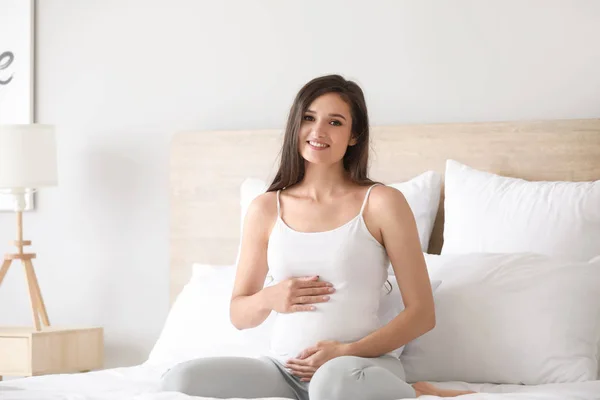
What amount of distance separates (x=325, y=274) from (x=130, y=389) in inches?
20.7

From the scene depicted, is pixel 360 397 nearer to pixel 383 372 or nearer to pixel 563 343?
pixel 383 372

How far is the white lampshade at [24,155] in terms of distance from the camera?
3229 mm

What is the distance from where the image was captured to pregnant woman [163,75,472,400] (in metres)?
1.86

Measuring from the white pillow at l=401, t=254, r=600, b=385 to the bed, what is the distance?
0.14 ft

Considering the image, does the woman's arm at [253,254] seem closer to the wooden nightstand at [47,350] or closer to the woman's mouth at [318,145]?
the woman's mouth at [318,145]

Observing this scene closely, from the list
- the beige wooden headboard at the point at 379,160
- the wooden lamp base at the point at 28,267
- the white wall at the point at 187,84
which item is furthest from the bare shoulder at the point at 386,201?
the wooden lamp base at the point at 28,267

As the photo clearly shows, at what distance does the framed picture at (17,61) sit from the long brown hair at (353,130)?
5.84 ft

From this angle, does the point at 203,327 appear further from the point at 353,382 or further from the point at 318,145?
the point at 353,382

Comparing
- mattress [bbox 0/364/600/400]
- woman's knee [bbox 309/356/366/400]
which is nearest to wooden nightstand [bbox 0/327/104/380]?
mattress [bbox 0/364/600/400]

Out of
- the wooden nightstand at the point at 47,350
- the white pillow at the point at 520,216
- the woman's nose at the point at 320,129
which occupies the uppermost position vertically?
the woman's nose at the point at 320,129

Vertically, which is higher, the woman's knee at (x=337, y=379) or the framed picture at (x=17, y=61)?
the framed picture at (x=17, y=61)

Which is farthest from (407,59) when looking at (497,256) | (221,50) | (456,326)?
(456,326)

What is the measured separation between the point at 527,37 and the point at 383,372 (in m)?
1.50

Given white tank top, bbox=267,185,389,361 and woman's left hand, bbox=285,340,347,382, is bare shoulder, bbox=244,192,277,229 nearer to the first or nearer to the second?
white tank top, bbox=267,185,389,361
